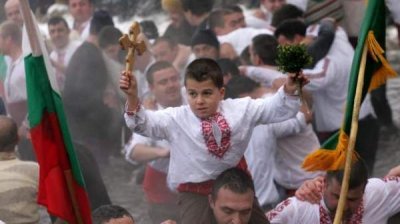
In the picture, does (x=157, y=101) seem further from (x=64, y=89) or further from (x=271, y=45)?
(x=64, y=89)

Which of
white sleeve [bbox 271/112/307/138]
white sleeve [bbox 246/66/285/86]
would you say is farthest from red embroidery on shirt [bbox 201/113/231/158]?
white sleeve [bbox 246/66/285/86]

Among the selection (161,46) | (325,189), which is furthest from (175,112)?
(161,46)

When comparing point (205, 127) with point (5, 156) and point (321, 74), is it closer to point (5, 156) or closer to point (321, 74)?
point (5, 156)

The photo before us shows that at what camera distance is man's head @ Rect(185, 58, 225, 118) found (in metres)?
7.80

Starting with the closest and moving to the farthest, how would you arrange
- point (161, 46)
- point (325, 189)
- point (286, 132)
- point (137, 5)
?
Result: 1. point (325, 189)
2. point (286, 132)
3. point (161, 46)
4. point (137, 5)

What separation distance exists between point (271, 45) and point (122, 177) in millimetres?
2467

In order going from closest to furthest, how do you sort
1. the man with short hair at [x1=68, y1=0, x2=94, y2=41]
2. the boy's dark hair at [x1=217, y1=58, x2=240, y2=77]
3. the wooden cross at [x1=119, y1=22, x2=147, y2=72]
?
the wooden cross at [x1=119, y1=22, x2=147, y2=72] < the boy's dark hair at [x1=217, y1=58, x2=240, y2=77] < the man with short hair at [x1=68, y1=0, x2=94, y2=41]

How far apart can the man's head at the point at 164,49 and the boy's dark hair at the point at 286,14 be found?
3.00ft

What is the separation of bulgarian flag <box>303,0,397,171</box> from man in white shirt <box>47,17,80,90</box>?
5549mm

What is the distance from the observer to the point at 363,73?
7.34 m

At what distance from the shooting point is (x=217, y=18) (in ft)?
42.0

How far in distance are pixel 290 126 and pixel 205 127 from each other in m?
1.75

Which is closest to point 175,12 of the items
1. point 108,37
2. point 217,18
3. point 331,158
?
point 217,18

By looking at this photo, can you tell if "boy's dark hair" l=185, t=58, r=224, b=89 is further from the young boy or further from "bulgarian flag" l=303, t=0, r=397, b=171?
"bulgarian flag" l=303, t=0, r=397, b=171
